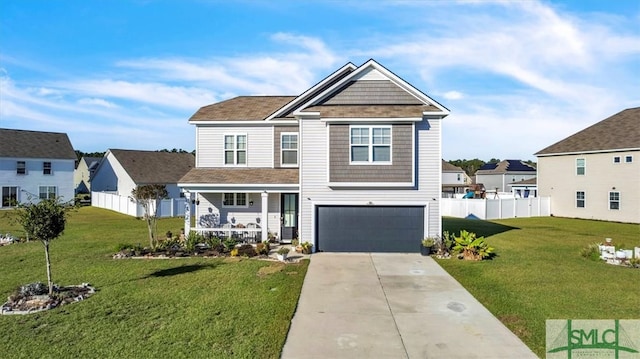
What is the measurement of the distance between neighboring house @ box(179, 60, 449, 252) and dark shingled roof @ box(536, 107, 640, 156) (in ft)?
65.0

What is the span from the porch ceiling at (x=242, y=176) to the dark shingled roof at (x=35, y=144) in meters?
29.1

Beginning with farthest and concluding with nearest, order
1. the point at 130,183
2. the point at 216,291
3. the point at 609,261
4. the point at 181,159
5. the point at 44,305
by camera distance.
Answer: the point at 181,159 → the point at 130,183 → the point at 609,261 → the point at 216,291 → the point at 44,305

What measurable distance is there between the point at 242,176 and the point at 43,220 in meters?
7.99

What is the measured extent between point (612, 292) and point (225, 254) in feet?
39.9

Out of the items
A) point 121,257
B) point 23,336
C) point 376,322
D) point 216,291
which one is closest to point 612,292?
point 376,322

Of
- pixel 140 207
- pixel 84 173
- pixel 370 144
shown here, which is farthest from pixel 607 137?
pixel 84 173

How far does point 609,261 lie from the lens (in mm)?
13641

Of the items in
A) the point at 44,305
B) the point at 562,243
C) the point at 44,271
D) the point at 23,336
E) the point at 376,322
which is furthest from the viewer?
the point at 562,243

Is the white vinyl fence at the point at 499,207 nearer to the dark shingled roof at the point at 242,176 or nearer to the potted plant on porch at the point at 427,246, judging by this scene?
the potted plant on porch at the point at 427,246

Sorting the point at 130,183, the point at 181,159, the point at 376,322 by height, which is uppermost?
the point at 181,159

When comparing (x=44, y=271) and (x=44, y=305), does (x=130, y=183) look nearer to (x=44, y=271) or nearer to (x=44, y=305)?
(x=44, y=271)

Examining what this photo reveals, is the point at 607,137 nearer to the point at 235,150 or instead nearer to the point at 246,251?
the point at 235,150

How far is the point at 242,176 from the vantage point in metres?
16.6

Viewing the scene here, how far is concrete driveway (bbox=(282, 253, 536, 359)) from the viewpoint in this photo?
6625mm
